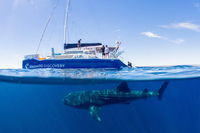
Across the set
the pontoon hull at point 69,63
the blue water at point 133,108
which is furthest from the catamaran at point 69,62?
the blue water at point 133,108

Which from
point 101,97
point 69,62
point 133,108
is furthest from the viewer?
point 133,108

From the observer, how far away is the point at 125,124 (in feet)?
103

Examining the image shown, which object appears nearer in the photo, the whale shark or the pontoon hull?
the whale shark

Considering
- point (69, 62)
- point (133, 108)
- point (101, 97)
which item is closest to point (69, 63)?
point (69, 62)

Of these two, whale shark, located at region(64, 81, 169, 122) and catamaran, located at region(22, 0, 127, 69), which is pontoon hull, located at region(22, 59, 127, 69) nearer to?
catamaran, located at region(22, 0, 127, 69)

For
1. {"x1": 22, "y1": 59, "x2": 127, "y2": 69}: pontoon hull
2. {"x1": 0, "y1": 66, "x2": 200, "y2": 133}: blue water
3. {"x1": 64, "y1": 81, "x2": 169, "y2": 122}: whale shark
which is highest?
{"x1": 22, "y1": 59, "x2": 127, "y2": 69}: pontoon hull

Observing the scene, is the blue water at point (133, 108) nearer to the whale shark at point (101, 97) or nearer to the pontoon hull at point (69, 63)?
the pontoon hull at point (69, 63)

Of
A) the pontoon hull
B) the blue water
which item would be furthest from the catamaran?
the blue water

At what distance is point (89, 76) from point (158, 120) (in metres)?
17.6

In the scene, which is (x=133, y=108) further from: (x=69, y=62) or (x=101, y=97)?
(x=101, y=97)

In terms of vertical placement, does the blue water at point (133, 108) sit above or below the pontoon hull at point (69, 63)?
below

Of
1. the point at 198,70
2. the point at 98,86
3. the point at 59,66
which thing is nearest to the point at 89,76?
the point at 59,66

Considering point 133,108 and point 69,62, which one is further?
point 133,108

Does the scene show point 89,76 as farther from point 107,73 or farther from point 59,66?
point 59,66
